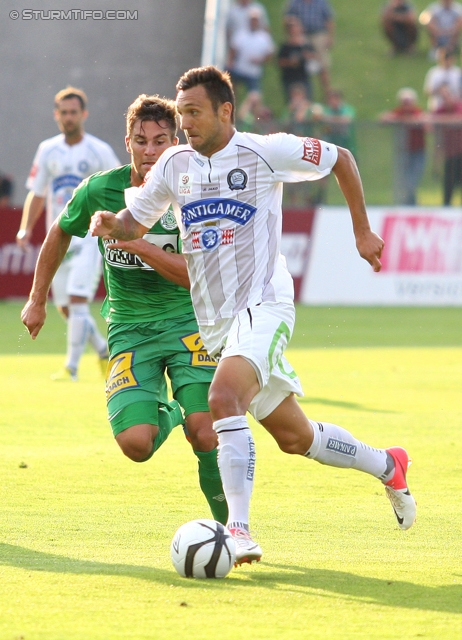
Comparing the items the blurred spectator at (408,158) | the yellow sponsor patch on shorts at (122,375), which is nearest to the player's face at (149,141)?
the yellow sponsor patch on shorts at (122,375)

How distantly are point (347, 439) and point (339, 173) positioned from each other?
126 cm

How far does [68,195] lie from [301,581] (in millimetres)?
7747

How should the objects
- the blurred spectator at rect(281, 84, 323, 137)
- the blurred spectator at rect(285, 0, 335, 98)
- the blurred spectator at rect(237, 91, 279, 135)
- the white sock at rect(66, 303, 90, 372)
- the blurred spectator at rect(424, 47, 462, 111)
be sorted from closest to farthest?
1. the white sock at rect(66, 303, 90, 372)
2. the blurred spectator at rect(281, 84, 323, 137)
3. the blurred spectator at rect(237, 91, 279, 135)
4. the blurred spectator at rect(424, 47, 462, 111)
5. the blurred spectator at rect(285, 0, 335, 98)

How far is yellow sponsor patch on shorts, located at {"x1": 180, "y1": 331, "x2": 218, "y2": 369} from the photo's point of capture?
5.85 meters

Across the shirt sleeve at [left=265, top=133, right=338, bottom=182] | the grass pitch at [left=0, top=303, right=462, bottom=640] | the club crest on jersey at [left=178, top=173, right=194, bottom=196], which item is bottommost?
the grass pitch at [left=0, top=303, right=462, bottom=640]

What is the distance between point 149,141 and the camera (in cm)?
580

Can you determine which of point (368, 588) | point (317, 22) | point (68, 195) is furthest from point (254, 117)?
point (368, 588)

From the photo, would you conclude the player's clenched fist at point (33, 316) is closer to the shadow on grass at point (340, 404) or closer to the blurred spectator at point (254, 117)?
the shadow on grass at point (340, 404)

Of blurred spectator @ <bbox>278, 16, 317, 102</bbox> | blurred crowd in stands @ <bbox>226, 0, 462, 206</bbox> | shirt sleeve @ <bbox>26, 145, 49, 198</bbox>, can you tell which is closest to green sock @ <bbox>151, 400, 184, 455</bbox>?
shirt sleeve @ <bbox>26, 145, 49, 198</bbox>

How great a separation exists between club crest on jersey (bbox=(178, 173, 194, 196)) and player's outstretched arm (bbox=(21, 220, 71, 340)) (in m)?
0.90

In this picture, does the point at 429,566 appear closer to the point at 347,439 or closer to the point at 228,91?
the point at 347,439

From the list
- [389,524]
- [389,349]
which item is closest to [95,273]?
[389,349]

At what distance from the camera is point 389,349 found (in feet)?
46.0

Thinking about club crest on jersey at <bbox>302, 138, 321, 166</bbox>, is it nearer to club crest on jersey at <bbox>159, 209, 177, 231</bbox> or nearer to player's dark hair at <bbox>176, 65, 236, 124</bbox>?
player's dark hair at <bbox>176, 65, 236, 124</bbox>
